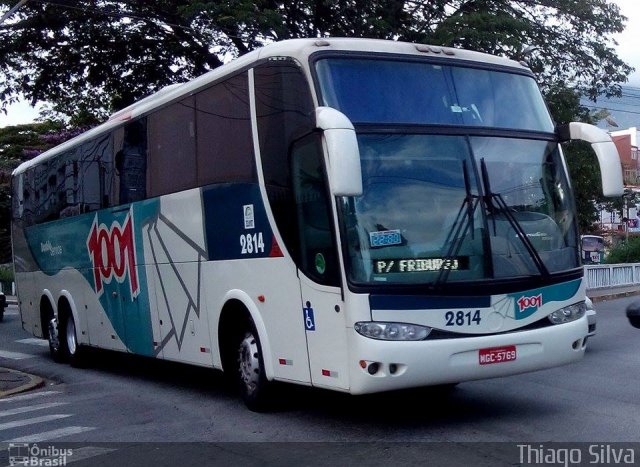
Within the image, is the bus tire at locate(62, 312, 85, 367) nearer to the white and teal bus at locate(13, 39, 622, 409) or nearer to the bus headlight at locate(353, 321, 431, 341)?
the white and teal bus at locate(13, 39, 622, 409)

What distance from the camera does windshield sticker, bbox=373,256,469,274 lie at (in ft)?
26.5

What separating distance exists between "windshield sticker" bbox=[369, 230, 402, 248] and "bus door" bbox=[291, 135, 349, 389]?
0.34 metres

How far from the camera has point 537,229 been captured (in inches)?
347

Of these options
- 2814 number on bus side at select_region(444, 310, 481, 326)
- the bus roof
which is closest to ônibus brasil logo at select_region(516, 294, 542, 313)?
2814 number on bus side at select_region(444, 310, 481, 326)

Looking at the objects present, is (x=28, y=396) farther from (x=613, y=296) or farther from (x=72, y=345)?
(x=613, y=296)

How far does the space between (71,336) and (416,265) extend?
962 cm

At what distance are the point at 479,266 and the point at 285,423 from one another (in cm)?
249

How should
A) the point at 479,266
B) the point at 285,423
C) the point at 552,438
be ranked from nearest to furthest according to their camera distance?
the point at 552,438, the point at 479,266, the point at 285,423

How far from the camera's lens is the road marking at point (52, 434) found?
927 cm

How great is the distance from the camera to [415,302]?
26.3 ft

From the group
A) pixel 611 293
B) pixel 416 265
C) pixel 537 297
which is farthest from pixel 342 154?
pixel 611 293

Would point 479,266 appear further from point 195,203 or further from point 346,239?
point 195,203

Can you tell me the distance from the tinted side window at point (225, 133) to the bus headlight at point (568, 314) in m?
3.23

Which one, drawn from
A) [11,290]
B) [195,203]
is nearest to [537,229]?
[195,203]
